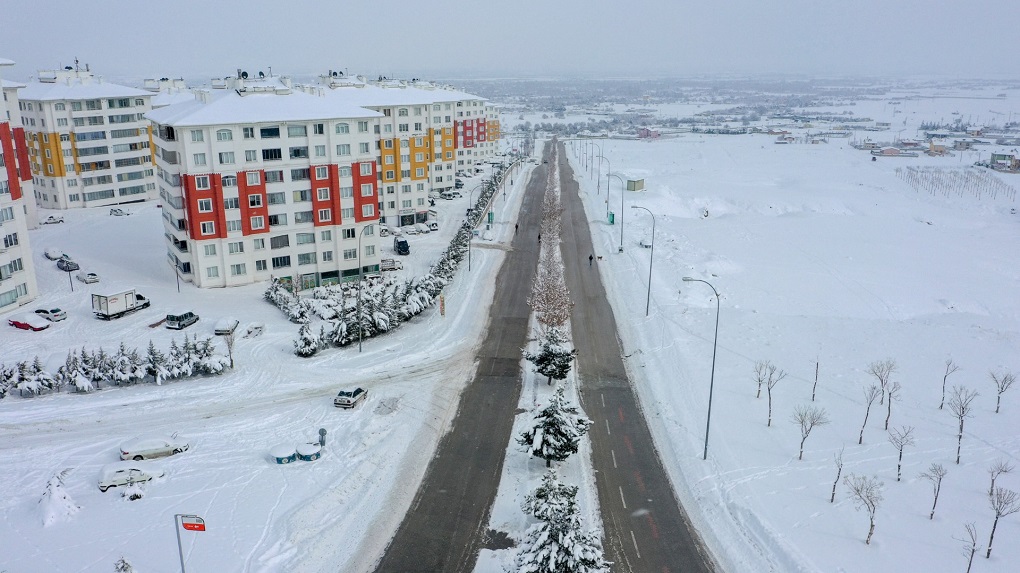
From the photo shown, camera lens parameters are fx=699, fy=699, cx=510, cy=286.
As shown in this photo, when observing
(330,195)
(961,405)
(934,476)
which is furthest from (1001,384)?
(330,195)

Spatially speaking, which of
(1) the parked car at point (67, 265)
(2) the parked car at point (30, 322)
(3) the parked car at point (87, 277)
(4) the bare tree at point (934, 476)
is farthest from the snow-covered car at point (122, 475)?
(1) the parked car at point (67, 265)

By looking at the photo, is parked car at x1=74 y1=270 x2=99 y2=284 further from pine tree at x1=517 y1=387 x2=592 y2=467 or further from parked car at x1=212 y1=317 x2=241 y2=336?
pine tree at x1=517 y1=387 x2=592 y2=467

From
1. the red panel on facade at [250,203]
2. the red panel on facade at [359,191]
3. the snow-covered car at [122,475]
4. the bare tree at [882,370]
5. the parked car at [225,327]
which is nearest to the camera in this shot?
the snow-covered car at [122,475]

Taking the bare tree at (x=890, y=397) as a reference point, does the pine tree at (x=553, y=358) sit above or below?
above

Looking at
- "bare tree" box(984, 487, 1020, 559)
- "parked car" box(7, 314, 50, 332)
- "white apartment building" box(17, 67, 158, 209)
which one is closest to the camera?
"bare tree" box(984, 487, 1020, 559)

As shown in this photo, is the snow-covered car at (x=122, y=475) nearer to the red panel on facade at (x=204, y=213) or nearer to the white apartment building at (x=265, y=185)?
the white apartment building at (x=265, y=185)

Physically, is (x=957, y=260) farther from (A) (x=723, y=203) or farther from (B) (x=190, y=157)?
(B) (x=190, y=157)

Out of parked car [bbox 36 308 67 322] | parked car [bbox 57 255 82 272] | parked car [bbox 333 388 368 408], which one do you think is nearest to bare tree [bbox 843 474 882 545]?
parked car [bbox 333 388 368 408]
